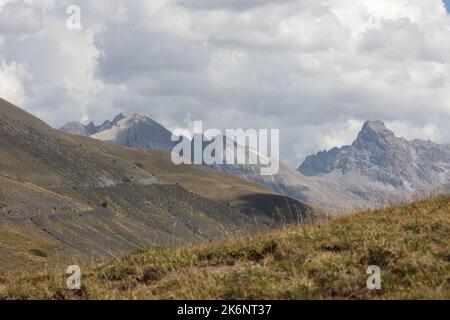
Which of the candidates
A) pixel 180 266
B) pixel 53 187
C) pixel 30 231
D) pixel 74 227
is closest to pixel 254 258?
pixel 180 266

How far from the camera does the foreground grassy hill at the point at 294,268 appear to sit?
42.4 ft

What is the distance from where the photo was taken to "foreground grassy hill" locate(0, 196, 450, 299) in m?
12.9

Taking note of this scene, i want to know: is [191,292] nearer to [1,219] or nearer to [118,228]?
[1,219]

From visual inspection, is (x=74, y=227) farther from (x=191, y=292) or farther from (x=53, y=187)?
(x=191, y=292)

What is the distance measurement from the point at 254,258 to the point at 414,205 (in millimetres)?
5206

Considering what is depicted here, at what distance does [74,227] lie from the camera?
472ft

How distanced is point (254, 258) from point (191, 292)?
2.78 metres

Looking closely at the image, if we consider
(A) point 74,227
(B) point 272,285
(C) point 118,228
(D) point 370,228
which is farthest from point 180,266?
(C) point 118,228

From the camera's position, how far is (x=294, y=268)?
13.9 m
